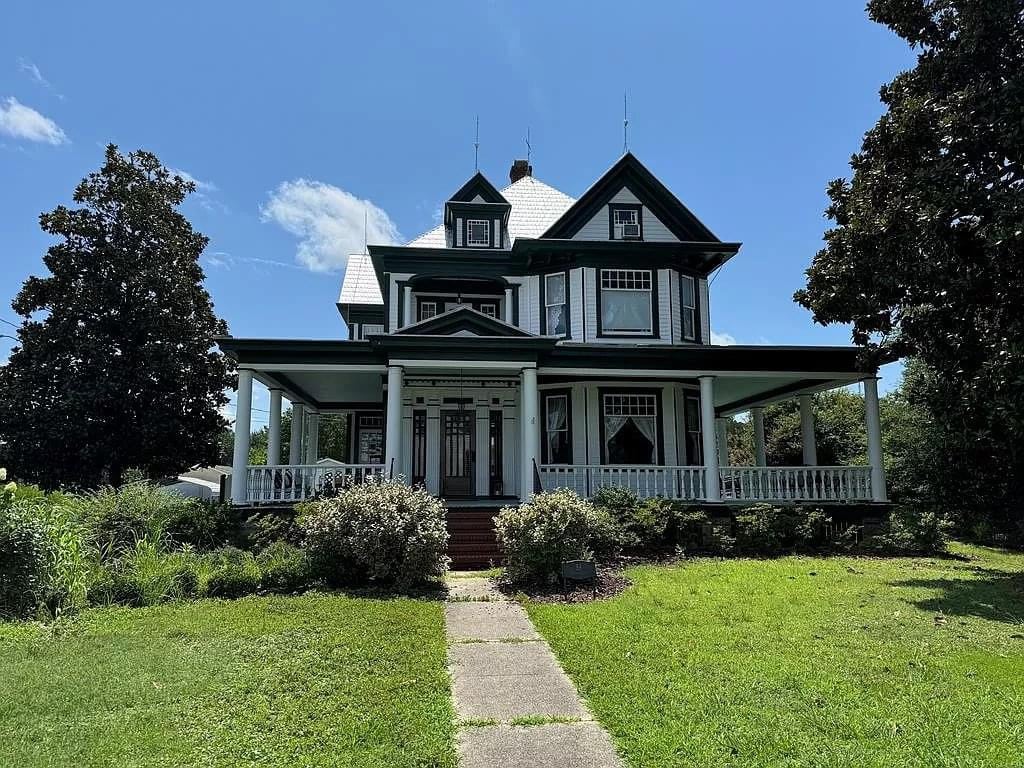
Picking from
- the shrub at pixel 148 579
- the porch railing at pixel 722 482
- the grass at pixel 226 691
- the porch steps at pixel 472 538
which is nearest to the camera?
the grass at pixel 226 691

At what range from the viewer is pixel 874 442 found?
15.0m

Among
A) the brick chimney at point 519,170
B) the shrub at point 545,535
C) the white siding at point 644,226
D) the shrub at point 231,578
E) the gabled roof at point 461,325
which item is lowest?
the shrub at point 231,578

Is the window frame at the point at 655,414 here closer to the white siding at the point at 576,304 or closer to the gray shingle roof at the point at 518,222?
the white siding at the point at 576,304

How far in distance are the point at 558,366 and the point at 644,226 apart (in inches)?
216

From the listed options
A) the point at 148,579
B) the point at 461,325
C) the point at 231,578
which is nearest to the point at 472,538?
the point at 461,325

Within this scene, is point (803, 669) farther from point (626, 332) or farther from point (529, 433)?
point (626, 332)

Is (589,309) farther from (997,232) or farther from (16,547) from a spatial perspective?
(16,547)

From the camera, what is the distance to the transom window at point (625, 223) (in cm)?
1747

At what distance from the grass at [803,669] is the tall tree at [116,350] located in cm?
1675

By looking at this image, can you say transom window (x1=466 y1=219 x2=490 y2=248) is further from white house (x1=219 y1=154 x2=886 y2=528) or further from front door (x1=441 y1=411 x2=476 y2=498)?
front door (x1=441 y1=411 x2=476 y2=498)

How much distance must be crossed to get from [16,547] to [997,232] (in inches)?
508

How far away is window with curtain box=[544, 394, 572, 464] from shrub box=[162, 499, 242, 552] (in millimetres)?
7465

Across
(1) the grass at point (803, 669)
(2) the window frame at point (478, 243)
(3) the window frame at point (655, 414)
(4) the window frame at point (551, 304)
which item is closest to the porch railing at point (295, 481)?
(3) the window frame at point (655, 414)

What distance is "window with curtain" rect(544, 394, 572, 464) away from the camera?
16438 mm
